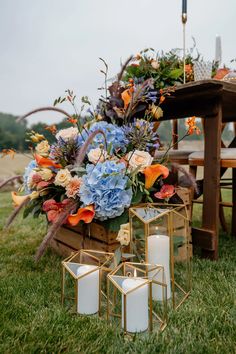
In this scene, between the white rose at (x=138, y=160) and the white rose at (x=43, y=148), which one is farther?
the white rose at (x=43, y=148)

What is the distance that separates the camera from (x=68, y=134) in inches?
58.9

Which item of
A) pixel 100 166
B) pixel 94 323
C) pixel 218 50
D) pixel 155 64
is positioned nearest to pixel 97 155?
pixel 100 166

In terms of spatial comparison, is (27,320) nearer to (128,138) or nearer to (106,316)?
(106,316)

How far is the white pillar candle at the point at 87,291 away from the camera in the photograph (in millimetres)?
995

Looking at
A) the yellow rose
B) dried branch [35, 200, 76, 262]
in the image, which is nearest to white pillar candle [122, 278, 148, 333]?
dried branch [35, 200, 76, 262]

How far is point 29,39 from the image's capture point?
5168 mm

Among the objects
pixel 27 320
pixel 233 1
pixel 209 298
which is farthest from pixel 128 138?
pixel 233 1

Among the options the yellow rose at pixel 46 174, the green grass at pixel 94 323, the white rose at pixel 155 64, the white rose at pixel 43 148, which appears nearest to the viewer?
the green grass at pixel 94 323

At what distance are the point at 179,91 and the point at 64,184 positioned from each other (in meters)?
0.65

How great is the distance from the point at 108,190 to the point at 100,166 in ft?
0.31

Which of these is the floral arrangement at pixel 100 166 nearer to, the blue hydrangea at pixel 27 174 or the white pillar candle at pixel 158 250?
the blue hydrangea at pixel 27 174

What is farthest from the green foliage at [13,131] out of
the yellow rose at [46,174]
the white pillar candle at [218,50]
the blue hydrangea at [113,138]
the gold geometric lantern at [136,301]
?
the white pillar candle at [218,50]

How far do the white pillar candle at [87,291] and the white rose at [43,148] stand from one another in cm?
65

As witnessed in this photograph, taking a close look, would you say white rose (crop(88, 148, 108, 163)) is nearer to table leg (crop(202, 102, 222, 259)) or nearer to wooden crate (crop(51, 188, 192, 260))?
wooden crate (crop(51, 188, 192, 260))
